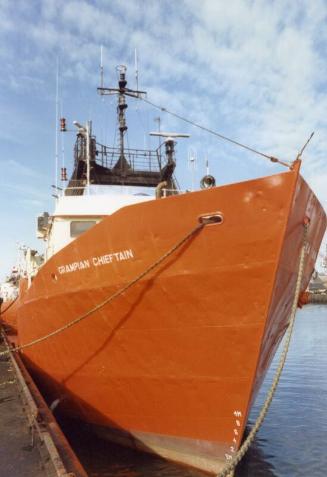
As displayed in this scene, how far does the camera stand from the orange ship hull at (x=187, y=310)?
5570 millimetres

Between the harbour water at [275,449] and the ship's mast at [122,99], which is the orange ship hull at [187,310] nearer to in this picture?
the harbour water at [275,449]

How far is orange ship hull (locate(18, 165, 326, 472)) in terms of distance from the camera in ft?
18.3

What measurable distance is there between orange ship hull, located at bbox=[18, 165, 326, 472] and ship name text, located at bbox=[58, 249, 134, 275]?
2 cm

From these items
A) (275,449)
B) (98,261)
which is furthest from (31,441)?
(275,449)

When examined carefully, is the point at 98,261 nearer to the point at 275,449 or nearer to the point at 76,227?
the point at 76,227

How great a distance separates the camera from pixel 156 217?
6.16m

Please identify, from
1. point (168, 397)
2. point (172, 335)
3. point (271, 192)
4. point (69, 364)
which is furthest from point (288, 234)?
point (69, 364)

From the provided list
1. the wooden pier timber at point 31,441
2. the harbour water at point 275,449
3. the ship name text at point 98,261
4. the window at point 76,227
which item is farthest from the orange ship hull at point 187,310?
the window at point 76,227

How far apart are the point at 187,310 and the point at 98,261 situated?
1.77 metres

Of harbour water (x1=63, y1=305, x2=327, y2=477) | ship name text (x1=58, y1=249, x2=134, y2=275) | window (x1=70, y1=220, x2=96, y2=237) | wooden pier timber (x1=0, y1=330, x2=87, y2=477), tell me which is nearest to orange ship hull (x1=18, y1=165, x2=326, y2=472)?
ship name text (x1=58, y1=249, x2=134, y2=275)

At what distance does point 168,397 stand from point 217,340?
1.32 m

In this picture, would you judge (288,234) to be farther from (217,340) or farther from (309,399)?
(309,399)

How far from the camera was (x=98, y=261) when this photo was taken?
689 centimetres

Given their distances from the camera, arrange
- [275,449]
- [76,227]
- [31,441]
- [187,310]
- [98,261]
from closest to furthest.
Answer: [31,441]
[187,310]
[98,261]
[275,449]
[76,227]
